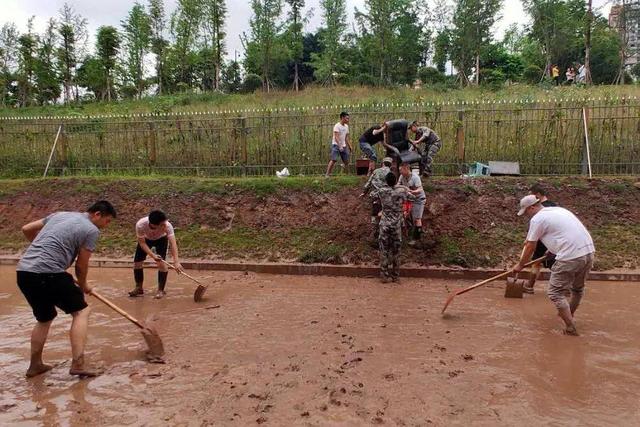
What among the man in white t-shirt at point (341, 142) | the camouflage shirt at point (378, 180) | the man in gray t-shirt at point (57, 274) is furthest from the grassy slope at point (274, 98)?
the man in gray t-shirt at point (57, 274)

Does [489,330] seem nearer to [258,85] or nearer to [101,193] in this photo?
[101,193]

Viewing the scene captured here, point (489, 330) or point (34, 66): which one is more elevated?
point (34, 66)

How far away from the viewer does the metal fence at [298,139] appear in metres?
11.7

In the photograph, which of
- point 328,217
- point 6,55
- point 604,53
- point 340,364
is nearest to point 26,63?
point 6,55

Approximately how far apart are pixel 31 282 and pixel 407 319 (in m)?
Answer: 4.33

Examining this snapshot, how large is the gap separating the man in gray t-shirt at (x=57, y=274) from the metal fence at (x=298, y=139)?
8774mm

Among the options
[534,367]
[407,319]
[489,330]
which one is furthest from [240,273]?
[534,367]

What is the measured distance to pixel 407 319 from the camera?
20.8 ft

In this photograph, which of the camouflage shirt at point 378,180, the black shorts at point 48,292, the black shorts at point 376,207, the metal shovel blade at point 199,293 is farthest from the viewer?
the black shorts at point 376,207

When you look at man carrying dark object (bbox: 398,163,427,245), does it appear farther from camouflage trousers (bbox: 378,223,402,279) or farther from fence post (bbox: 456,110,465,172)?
fence post (bbox: 456,110,465,172)

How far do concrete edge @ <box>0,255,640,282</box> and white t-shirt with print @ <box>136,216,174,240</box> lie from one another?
2.23 metres

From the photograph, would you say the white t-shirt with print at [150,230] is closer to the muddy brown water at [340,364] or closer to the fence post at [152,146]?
the muddy brown water at [340,364]

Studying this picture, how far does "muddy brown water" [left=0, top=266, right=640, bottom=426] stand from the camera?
3885 millimetres

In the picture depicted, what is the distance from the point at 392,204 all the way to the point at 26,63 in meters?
31.9
